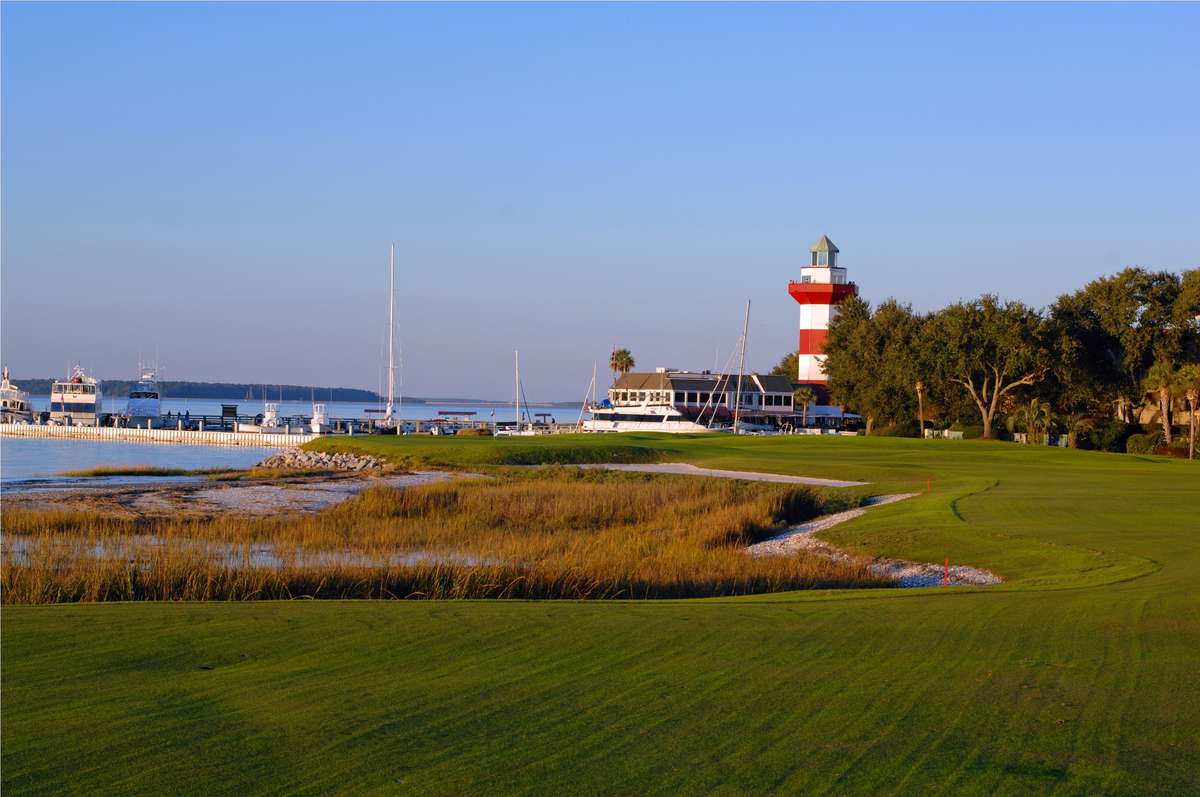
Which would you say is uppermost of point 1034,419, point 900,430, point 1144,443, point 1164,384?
point 1164,384

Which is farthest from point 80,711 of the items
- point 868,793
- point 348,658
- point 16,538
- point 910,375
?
point 910,375

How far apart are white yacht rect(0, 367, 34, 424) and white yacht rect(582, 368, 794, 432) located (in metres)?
51.5

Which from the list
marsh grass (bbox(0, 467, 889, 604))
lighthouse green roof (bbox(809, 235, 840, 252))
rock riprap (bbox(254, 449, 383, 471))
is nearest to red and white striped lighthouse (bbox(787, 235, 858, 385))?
lighthouse green roof (bbox(809, 235, 840, 252))

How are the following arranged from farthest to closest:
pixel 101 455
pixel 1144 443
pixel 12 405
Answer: pixel 12 405
pixel 101 455
pixel 1144 443

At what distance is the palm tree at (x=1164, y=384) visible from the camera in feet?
220

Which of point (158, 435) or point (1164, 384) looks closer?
point (1164, 384)

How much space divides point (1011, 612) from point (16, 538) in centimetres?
2149

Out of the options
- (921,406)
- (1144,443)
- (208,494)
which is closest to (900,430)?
(921,406)

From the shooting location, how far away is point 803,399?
3819 inches

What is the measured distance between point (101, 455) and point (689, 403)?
4492 cm

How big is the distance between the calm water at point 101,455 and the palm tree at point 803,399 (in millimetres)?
40781

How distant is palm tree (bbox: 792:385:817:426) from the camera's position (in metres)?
97.1

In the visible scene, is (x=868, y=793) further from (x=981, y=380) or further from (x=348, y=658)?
(x=981, y=380)

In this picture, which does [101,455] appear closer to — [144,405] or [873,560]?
[144,405]
